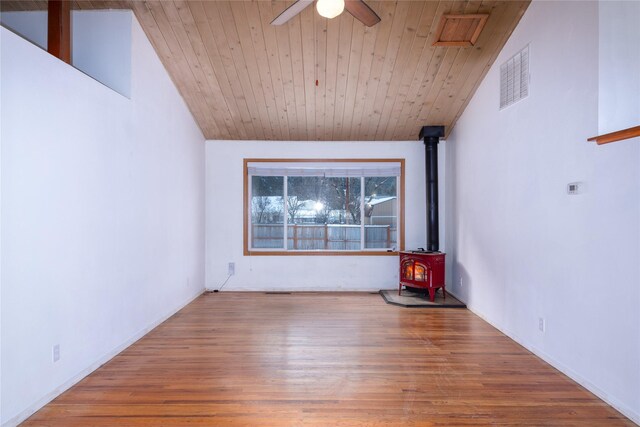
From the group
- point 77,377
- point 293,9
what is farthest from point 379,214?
point 77,377

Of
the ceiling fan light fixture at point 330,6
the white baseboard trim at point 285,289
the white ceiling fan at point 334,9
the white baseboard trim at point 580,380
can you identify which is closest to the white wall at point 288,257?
the white baseboard trim at point 285,289

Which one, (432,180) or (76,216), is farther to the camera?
(432,180)

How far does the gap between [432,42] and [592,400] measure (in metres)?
3.48

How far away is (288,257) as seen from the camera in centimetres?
611

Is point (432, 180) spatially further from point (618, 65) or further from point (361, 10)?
point (361, 10)

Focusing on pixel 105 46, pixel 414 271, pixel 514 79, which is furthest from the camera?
pixel 414 271

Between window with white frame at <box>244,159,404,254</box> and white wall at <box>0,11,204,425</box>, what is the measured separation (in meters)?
1.88

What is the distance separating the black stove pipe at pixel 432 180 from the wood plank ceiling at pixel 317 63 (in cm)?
17

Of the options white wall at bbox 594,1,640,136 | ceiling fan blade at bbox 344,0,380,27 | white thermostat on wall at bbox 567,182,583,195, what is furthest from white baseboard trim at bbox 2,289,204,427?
white wall at bbox 594,1,640,136

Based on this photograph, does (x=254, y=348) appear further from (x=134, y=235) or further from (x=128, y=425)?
(x=134, y=235)

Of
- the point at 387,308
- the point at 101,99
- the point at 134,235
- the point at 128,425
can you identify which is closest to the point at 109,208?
the point at 134,235

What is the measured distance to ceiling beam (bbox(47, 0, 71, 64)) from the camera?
2891mm

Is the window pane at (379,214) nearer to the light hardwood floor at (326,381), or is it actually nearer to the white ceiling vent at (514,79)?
the light hardwood floor at (326,381)

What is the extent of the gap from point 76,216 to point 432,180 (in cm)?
451
